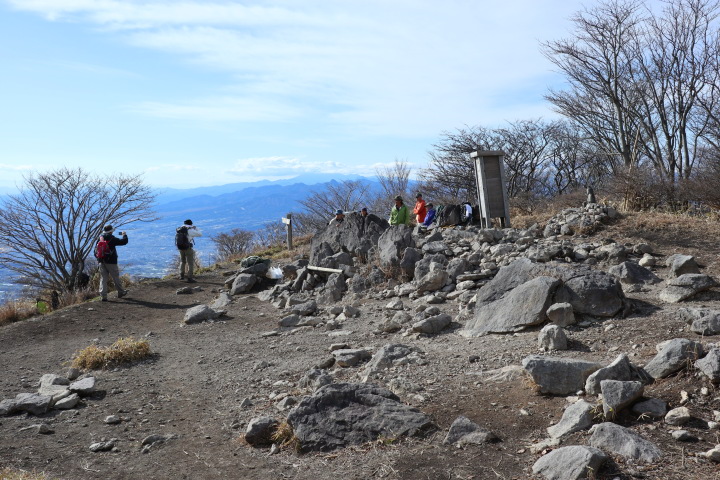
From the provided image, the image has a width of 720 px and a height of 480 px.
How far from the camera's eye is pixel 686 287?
272 inches

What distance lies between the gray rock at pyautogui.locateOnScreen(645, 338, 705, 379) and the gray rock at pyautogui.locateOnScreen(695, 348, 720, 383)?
0.12 m

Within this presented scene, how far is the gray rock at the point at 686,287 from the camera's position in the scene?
6836mm

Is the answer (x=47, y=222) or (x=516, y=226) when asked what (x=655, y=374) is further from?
(x=47, y=222)

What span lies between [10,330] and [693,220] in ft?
43.8

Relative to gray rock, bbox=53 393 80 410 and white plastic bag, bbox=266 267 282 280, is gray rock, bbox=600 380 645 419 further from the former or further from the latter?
white plastic bag, bbox=266 267 282 280

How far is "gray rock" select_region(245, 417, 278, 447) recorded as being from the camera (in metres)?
5.19

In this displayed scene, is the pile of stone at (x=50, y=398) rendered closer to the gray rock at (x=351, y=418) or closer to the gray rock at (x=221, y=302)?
the gray rock at (x=351, y=418)

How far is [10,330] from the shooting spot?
11.6 metres

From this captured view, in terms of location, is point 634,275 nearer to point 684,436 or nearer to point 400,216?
point 684,436

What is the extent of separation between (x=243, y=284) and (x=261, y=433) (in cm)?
837

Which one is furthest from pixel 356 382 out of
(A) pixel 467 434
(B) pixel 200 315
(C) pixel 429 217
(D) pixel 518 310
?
(C) pixel 429 217

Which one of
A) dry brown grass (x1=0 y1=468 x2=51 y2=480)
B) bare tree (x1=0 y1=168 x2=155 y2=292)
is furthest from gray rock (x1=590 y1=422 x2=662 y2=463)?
bare tree (x1=0 y1=168 x2=155 y2=292)

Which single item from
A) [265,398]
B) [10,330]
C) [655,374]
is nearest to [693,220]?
[655,374]

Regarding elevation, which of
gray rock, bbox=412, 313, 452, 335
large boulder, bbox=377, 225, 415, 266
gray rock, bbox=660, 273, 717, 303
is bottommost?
gray rock, bbox=412, 313, 452, 335
